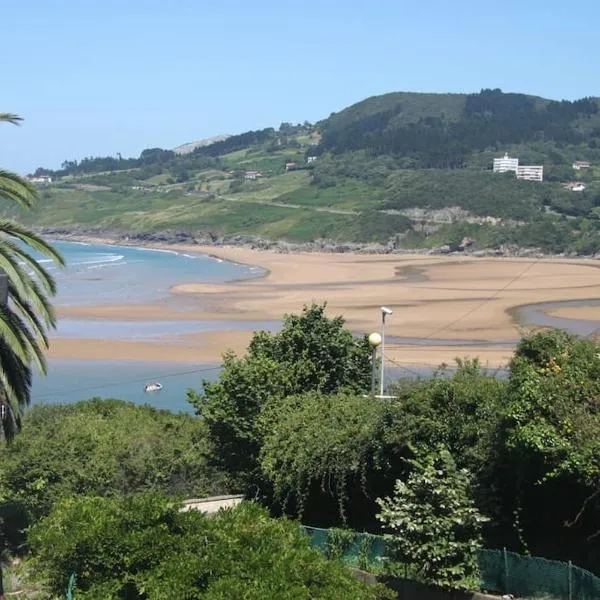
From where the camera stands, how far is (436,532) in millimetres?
13469

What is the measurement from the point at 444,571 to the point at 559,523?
3.05 m

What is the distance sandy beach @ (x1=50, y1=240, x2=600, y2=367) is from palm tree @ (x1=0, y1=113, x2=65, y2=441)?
92.4 feet

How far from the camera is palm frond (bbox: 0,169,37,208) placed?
13.1 m

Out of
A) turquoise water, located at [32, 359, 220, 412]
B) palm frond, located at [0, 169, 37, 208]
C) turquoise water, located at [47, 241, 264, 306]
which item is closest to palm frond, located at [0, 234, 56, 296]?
palm frond, located at [0, 169, 37, 208]

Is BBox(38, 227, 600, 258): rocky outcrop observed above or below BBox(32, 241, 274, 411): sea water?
above

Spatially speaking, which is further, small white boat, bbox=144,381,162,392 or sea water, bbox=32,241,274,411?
sea water, bbox=32,241,274,411

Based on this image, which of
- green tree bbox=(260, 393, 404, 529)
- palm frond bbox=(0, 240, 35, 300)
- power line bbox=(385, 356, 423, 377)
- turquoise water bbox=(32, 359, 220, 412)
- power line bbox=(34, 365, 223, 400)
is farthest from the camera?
power line bbox=(385, 356, 423, 377)

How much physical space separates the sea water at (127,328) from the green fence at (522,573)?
2362 centimetres

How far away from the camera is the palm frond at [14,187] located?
13141 millimetres

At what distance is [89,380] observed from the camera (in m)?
45.8

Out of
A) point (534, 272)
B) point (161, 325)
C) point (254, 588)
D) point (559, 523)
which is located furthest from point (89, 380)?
point (534, 272)

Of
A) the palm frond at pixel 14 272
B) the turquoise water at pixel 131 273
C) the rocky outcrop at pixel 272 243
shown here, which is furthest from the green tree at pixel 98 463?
the rocky outcrop at pixel 272 243

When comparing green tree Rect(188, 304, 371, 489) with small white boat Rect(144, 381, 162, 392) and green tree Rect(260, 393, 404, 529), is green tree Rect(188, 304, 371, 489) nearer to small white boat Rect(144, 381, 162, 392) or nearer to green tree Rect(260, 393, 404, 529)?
green tree Rect(260, 393, 404, 529)

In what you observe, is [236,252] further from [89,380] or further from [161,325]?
[89,380]
